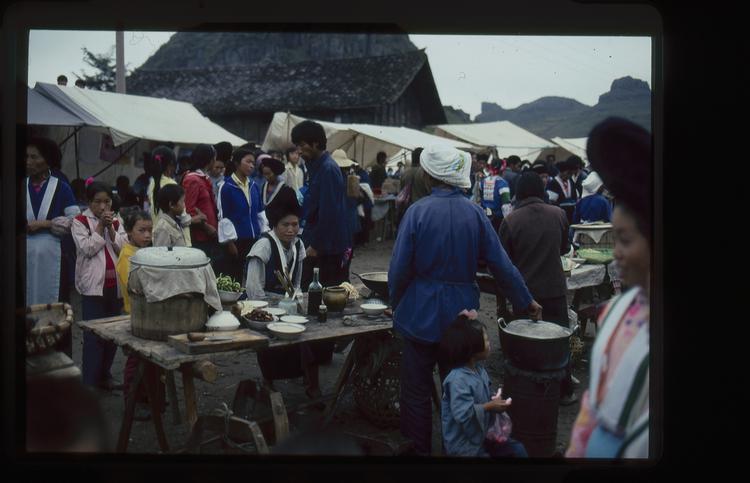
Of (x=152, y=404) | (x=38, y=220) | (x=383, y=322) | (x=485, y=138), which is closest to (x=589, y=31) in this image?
(x=383, y=322)

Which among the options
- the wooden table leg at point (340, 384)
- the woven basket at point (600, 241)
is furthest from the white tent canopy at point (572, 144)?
the wooden table leg at point (340, 384)

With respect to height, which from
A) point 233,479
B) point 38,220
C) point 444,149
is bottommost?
point 233,479

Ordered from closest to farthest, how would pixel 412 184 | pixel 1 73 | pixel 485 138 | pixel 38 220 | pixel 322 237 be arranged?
pixel 1 73, pixel 38 220, pixel 322 237, pixel 412 184, pixel 485 138

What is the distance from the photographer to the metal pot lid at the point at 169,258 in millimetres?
3070

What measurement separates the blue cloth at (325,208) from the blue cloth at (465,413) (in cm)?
196

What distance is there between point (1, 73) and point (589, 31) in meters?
2.50

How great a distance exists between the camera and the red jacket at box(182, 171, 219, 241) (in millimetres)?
5184

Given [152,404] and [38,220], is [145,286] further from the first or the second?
[38,220]

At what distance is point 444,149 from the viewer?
11.0 feet

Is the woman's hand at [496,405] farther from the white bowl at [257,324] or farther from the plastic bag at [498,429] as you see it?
the white bowl at [257,324]

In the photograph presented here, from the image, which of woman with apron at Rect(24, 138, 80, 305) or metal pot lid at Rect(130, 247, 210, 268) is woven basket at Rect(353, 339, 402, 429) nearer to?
metal pot lid at Rect(130, 247, 210, 268)

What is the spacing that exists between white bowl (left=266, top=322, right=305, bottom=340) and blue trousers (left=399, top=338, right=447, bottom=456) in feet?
1.94

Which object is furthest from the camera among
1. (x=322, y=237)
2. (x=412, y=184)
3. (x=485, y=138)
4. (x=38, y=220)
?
(x=485, y=138)

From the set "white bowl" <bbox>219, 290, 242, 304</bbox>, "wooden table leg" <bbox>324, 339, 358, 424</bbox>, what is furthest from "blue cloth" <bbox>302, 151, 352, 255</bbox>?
"white bowl" <bbox>219, 290, 242, 304</bbox>
